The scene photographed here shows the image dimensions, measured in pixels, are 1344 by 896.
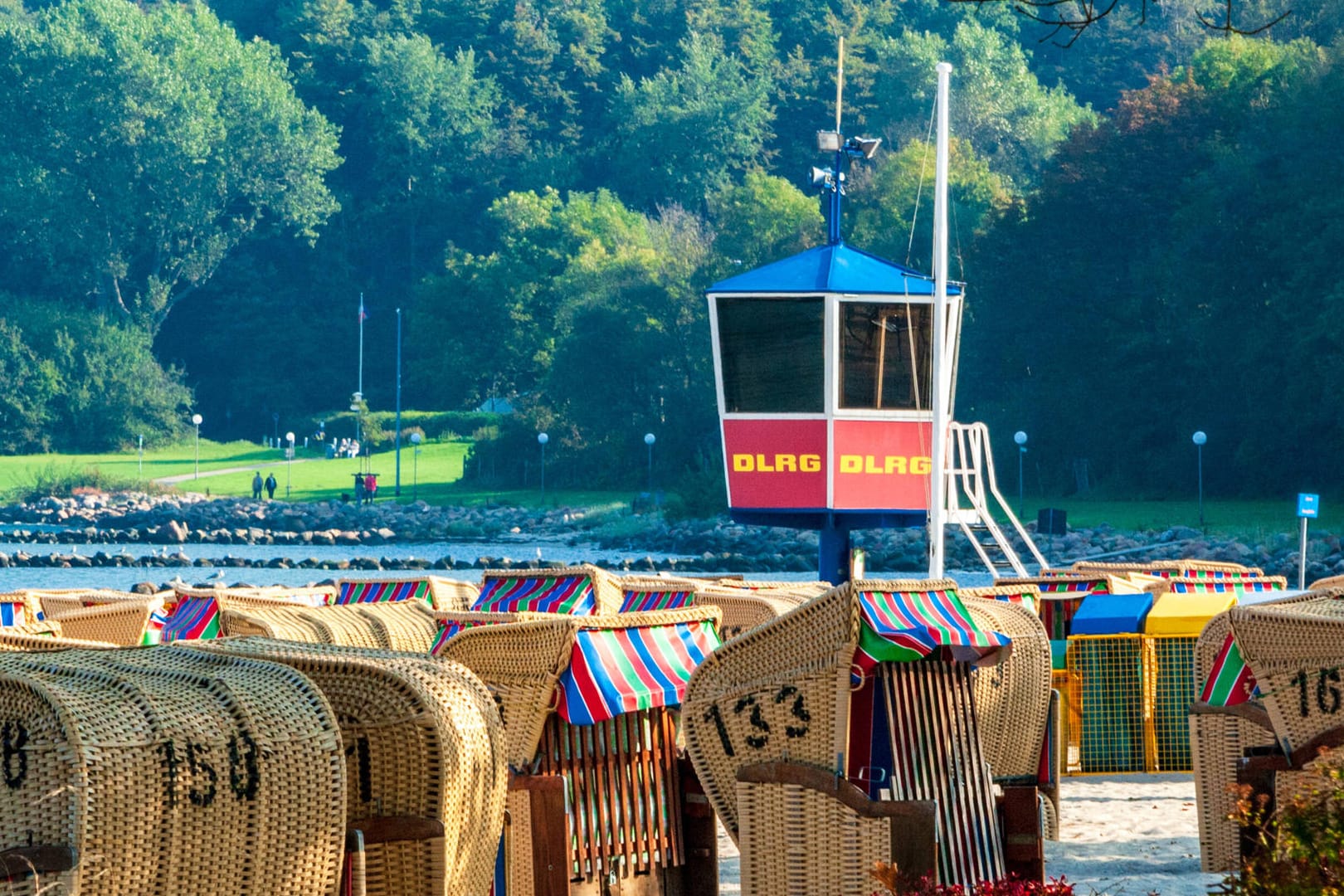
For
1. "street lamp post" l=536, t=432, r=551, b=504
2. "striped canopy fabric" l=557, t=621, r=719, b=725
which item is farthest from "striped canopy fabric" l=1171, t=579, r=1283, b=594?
"street lamp post" l=536, t=432, r=551, b=504

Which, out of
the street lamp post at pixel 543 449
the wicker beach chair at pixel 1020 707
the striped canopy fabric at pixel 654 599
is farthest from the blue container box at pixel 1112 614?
the street lamp post at pixel 543 449

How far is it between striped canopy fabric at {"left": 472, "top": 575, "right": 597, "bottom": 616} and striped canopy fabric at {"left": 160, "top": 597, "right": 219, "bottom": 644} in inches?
55.1

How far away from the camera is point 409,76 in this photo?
110688 millimetres

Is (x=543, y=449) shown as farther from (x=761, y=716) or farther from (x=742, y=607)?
(x=761, y=716)

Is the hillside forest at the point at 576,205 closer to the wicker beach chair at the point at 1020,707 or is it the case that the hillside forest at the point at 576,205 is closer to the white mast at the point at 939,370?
the white mast at the point at 939,370

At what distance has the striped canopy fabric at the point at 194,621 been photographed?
38.7 feet

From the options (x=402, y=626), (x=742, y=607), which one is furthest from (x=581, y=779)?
(x=742, y=607)

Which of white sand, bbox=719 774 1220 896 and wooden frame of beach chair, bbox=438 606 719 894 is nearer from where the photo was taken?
wooden frame of beach chair, bbox=438 606 719 894

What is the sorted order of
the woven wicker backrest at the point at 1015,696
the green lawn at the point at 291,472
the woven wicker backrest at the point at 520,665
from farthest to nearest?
the green lawn at the point at 291,472 → the woven wicker backrest at the point at 1015,696 → the woven wicker backrest at the point at 520,665

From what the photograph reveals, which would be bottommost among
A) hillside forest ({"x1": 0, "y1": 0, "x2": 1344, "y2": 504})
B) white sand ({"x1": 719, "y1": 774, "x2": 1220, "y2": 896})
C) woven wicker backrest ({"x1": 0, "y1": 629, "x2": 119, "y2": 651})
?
white sand ({"x1": 719, "y1": 774, "x2": 1220, "y2": 896})

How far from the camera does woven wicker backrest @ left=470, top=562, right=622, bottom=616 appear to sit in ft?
35.9

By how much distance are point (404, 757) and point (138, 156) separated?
106370 millimetres

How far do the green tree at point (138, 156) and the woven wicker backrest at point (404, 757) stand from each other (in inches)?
4116

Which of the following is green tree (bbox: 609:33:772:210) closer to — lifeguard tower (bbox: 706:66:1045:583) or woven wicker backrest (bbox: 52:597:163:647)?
lifeguard tower (bbox: 706:66:1045:583)
